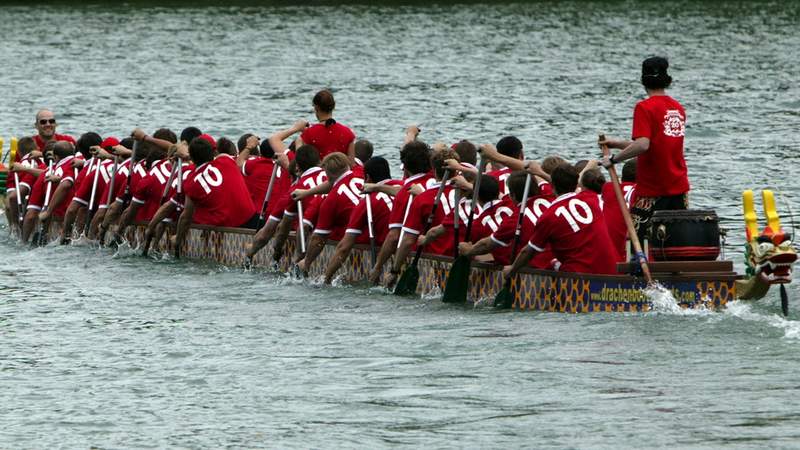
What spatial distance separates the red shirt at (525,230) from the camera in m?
15.2

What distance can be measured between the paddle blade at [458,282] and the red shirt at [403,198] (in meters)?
0.88

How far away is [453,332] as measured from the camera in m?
14.7

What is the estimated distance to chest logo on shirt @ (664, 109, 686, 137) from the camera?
45.7 feet

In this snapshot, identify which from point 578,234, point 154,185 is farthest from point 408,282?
point 154,185

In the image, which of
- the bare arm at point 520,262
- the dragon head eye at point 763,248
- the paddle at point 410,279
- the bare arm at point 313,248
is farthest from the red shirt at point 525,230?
the bare arm at point 313,248

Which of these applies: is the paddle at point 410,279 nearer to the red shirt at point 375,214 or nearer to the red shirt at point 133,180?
the red shirt at point 375,214

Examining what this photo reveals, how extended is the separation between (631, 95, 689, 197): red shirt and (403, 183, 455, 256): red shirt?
2.46 metres

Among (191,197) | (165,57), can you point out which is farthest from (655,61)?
(165,57)

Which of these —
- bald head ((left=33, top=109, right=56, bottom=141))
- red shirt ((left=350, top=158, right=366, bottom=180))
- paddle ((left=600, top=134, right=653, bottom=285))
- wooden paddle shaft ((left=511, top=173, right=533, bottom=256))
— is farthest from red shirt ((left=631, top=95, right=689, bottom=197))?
bald head ((left=33, top=109, right=56, bottom=141))

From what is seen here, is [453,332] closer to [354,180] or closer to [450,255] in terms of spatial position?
[450,255]

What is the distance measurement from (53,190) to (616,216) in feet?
29.5

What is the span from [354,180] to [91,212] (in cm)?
517

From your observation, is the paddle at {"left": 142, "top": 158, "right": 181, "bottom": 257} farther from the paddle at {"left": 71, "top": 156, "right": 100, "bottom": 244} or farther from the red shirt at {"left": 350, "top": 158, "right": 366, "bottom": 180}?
the red shirt at {"left": 350, "top": 158, "right": 366, "bottom": 180}

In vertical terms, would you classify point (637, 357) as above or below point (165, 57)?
below
